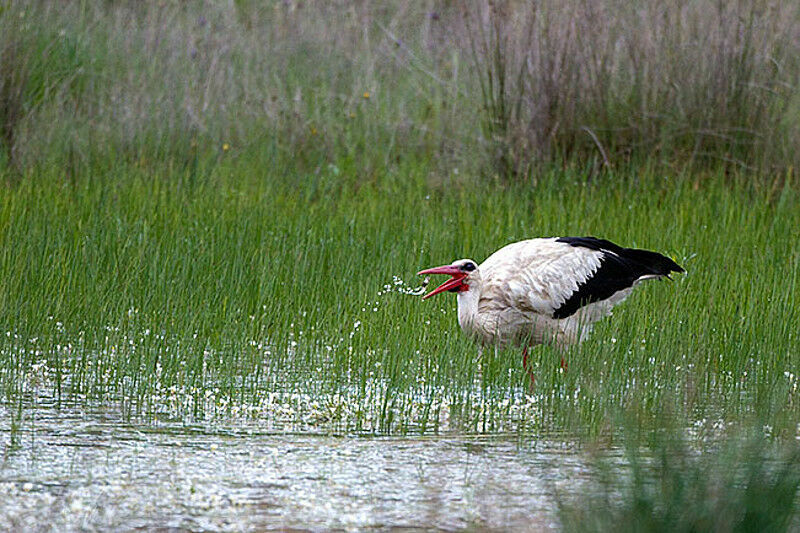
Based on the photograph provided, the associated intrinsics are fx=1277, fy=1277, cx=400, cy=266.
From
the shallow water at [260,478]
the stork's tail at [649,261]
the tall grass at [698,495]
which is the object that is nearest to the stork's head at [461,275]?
the stork's tail at [649,261]

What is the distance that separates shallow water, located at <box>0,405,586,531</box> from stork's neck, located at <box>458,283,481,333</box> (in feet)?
4.02

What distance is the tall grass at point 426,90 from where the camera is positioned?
9414 mm

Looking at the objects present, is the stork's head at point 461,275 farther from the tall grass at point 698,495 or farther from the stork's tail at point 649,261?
the tall grass at point 698,495

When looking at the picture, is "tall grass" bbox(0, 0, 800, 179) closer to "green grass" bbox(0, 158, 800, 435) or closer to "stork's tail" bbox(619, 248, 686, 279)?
"green grass" bbox(0, 158, 800, 435)

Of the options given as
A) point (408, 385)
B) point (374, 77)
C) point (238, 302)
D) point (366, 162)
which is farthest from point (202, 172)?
point (408, 385)

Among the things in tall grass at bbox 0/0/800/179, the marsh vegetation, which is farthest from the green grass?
tall grass at bbox 0/0/800/179

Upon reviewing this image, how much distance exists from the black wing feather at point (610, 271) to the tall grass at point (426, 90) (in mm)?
3288

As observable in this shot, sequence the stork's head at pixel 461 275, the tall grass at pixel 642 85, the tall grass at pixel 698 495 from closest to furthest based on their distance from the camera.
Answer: the tall grass at pixel 698 495 < the stork's head at pixel 461 275 < the tall grass at pixel 642 85

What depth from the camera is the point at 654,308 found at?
605 cm

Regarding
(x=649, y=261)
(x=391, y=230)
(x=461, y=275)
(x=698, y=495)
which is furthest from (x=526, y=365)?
(x=391, y=230)

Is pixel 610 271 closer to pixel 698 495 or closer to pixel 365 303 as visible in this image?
pixel 365 303

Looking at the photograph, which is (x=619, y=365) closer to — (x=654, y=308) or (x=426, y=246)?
(x=654, y=308)

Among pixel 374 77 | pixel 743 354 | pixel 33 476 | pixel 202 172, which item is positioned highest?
pixel 374 77

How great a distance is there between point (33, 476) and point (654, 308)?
3.23 meters
